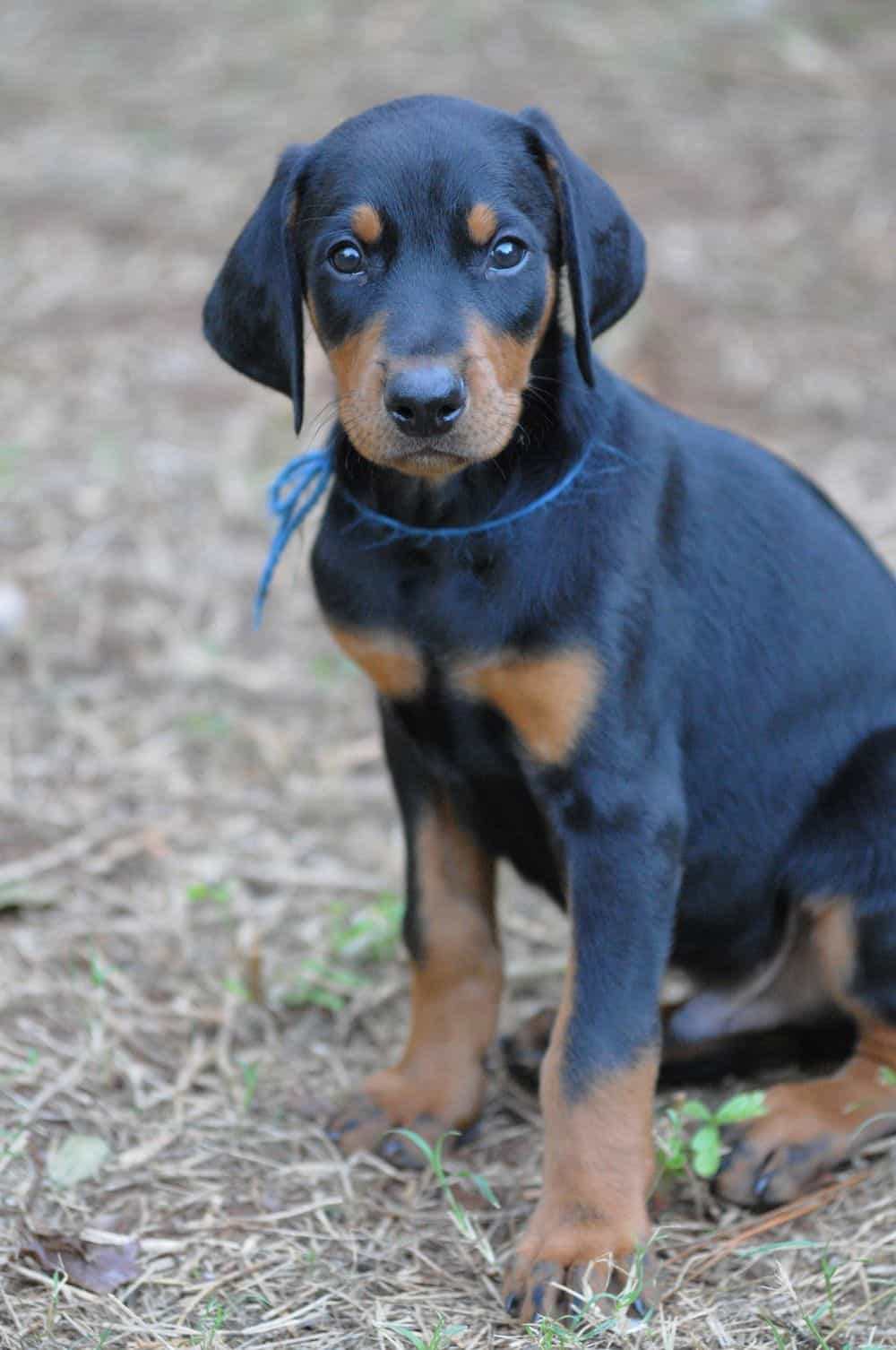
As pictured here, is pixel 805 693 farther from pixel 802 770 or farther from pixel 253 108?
pixel 253 108

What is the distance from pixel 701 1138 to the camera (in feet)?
11.3

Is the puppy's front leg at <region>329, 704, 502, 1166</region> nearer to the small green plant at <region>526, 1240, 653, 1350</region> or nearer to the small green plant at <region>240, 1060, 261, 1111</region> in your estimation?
the small green plant at <region>240, 1060, 261, 1111</region>

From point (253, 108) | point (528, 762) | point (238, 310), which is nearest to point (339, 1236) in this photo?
point (528, 762)

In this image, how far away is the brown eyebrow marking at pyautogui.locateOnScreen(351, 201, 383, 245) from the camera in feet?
10.4

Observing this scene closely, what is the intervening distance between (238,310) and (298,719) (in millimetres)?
2476

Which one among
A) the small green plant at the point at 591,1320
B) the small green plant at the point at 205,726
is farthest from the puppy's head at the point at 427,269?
the small green plant at the point at 205,726

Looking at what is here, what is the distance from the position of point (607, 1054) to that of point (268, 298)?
5.51 ft

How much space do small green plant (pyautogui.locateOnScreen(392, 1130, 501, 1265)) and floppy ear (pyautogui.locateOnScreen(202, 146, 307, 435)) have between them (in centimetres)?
157

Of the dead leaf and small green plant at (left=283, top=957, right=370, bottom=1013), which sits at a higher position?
the dead leaf

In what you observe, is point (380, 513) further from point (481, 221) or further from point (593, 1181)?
point (593, 1181)

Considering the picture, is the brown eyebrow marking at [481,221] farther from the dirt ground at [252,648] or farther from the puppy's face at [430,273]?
the dirt ground at [252,648]

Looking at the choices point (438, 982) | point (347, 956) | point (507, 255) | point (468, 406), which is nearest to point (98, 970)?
point (347, 956)

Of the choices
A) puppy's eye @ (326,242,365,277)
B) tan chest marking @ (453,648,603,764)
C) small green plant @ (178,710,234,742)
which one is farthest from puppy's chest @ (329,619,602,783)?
small green plant @ (178,710,234,742)

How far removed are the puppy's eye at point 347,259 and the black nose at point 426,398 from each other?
0.38 metres
